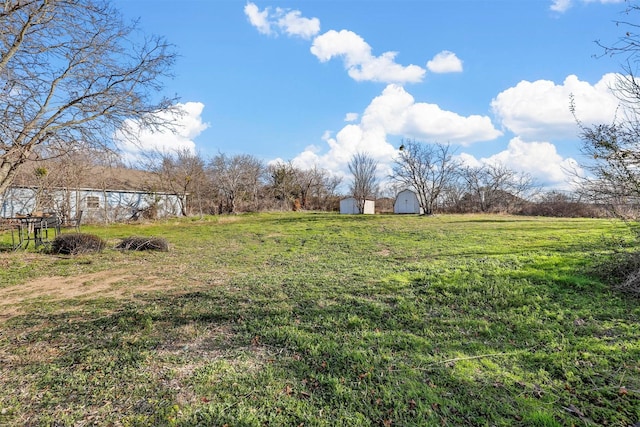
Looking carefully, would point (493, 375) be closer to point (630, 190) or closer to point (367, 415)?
point (367, 415)

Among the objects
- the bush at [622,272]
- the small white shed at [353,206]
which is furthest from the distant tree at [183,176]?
the bush at [622,272]

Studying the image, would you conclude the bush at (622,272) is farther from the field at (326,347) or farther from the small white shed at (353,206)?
the small white shed at (353,206)

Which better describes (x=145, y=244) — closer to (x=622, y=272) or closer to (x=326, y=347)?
(x=326, y=347)

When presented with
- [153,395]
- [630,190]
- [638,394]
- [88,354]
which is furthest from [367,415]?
[630,190]

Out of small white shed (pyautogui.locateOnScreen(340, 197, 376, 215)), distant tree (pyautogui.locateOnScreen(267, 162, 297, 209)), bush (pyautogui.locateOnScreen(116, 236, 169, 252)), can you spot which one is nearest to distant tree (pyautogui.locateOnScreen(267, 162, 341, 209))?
distant tree (pyautogui.locateOnScreen(267, 162, 297, 209))

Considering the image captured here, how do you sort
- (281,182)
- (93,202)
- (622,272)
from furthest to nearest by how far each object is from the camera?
(281,182) < (93,202) < (622,272)

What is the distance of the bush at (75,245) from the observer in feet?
28.3

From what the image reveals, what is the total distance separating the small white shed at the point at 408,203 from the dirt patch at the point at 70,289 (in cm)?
2561

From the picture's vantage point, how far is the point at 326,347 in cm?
306

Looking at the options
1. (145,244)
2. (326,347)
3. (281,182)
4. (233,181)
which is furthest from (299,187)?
(326,347)

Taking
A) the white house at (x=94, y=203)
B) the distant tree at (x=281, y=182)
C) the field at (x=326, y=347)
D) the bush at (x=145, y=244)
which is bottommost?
the field at (x=326, y=347)

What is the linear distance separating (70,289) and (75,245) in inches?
167

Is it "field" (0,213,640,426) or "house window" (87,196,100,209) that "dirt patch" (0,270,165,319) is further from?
"house window" (87,196,100,209)

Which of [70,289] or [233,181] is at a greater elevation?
[233,181]
